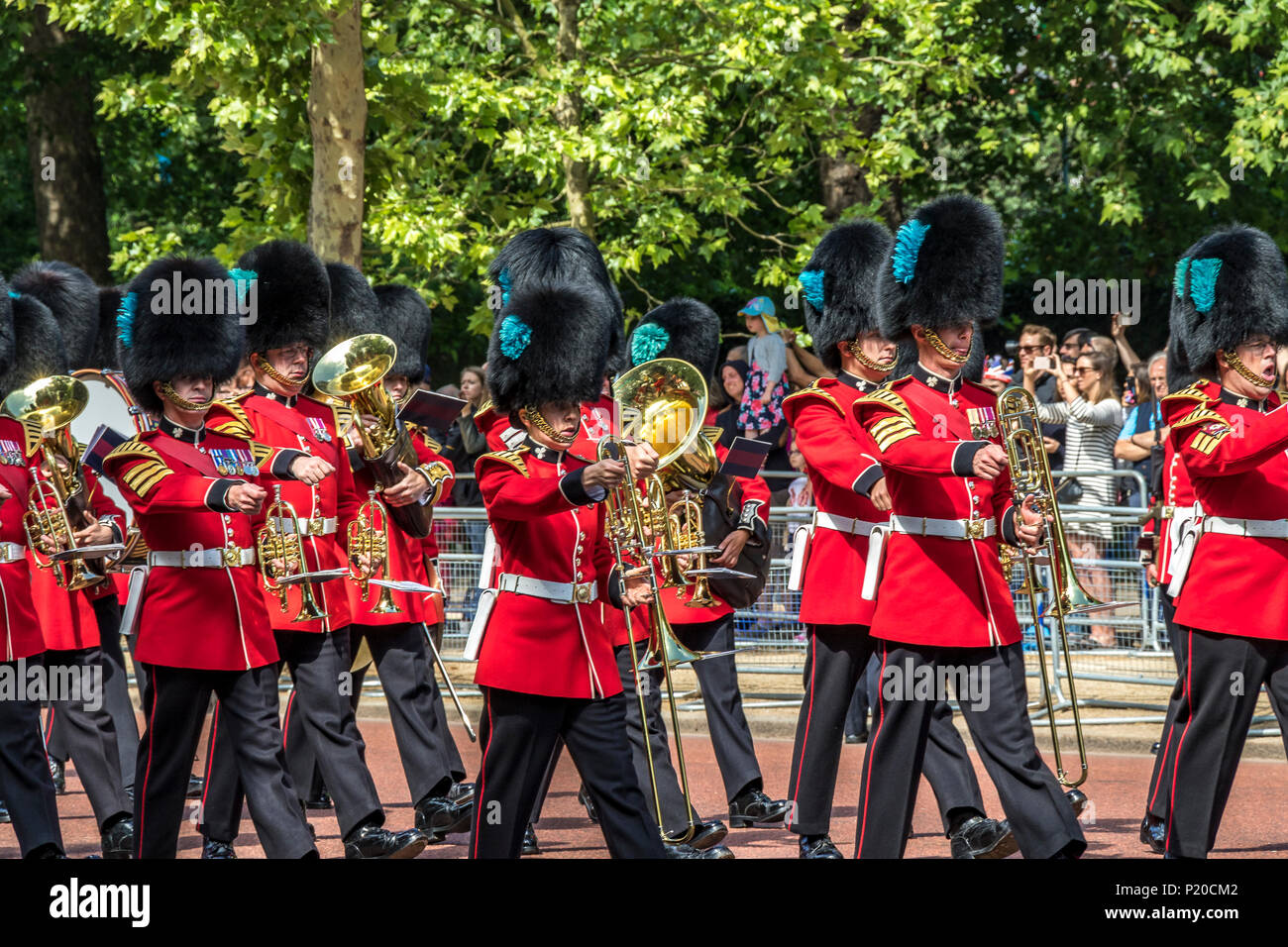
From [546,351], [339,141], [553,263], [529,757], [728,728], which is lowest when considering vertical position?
[728,728]

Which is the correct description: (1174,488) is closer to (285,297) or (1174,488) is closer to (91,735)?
(285,297)

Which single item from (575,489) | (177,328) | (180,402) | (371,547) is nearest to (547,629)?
(575,489)

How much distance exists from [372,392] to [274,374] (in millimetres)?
503

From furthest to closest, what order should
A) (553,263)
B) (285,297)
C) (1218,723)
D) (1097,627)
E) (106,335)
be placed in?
(1097,627) → (106,335) → (553,263) → (285,297) → (1218,723)

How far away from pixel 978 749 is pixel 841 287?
6.47ft

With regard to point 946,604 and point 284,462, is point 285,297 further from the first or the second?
point 946,604

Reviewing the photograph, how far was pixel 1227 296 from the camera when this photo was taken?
5.78 m

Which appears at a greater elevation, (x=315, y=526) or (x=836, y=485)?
(x=836, y=485)

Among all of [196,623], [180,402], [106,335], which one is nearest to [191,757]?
[196,623]

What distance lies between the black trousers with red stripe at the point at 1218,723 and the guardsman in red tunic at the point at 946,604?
0.48 m

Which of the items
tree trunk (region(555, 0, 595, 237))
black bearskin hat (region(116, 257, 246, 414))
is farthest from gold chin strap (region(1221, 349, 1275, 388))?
tree trunk (region(555, 0, 595, 237))

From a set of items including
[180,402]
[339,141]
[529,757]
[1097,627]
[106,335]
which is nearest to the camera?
[529,757]

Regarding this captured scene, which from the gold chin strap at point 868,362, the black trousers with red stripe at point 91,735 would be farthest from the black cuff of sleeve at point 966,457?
the black trousers with red stripe at point 91,735

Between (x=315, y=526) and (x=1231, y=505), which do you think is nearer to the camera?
(x=1231, y=505)
